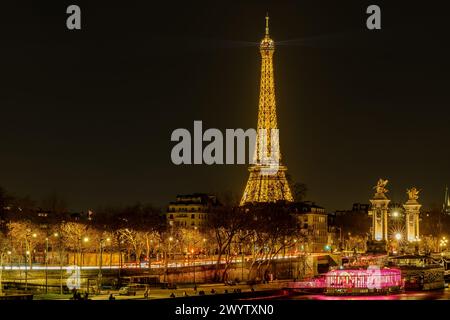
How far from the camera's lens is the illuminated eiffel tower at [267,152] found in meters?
158

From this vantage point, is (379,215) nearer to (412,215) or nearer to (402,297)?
(412,215)

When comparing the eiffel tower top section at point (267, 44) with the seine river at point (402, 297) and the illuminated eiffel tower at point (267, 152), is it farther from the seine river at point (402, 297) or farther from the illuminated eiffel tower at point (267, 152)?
the seine river at point (402, 297)

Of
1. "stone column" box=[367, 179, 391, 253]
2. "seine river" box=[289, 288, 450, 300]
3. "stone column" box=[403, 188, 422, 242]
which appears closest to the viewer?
"seine river" box=[289, 288, 450, 300]

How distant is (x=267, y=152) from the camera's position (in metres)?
164

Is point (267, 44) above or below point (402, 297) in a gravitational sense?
above

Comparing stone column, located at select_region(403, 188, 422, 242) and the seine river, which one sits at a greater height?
stone column, located at select_region(403, 188, 422, 242)

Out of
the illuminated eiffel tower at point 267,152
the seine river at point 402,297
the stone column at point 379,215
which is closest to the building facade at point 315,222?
the illuminated eiffel tower at point 267,152

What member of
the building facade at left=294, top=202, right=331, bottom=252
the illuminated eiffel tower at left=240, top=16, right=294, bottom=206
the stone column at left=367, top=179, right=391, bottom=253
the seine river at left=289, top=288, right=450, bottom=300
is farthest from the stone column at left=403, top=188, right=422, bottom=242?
the seine river at left=289, top=288, right=450, bottom=300

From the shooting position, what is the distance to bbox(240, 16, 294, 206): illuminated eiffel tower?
15788cm

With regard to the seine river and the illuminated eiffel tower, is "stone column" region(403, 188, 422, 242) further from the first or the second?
the seine river

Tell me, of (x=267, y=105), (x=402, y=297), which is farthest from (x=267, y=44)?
(x=402, y=297)
